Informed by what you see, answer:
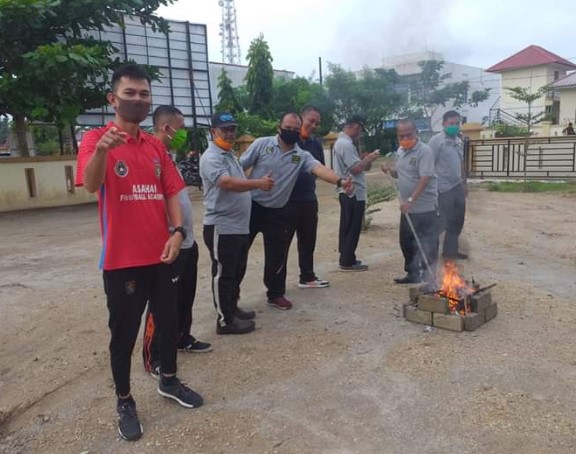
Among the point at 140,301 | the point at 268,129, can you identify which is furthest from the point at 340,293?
the point at 268,129

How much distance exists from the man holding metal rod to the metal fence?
1350 cm

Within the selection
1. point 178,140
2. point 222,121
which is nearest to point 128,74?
point 178,140

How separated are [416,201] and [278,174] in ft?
5.42

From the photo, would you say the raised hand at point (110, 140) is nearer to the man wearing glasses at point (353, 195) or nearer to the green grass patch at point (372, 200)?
the man wearing glasses at point (353, 195)

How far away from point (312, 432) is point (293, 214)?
2552 mm

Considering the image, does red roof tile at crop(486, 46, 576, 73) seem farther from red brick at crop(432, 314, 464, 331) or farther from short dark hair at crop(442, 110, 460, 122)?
red brick at crop(432, 314, 464, 331)

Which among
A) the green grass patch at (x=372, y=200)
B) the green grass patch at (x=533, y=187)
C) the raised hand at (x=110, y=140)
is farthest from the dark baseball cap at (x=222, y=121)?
the green grass patch at (x=533, y=187)

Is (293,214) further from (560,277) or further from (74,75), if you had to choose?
(74,75)

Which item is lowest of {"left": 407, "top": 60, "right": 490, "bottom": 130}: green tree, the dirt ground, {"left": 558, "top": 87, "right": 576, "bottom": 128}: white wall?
the dirt ground

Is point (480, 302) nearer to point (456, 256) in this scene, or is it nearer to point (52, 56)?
point (456, 256)

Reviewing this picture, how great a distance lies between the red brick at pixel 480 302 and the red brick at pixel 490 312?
38 mm

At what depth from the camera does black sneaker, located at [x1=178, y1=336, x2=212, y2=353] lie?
3850 millimetres


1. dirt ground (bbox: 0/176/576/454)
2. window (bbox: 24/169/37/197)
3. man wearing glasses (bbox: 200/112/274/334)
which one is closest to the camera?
dirt ground (bbox: 0/176/576/454)

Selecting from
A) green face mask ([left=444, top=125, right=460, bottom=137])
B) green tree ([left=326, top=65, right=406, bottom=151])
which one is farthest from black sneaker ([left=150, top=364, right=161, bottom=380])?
green tree ([left=326, top=65, right=406, bottom=151])
